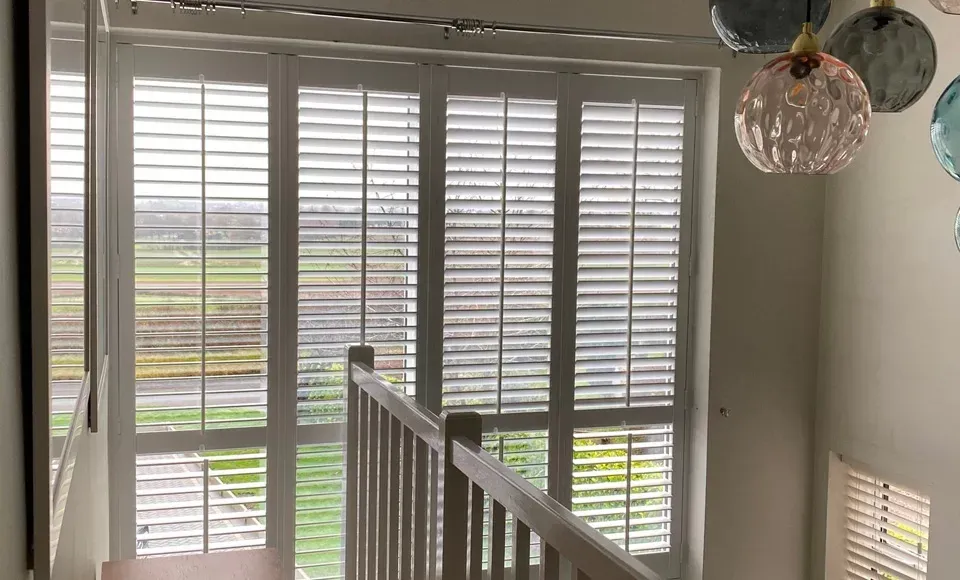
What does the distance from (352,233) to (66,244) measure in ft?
5.91

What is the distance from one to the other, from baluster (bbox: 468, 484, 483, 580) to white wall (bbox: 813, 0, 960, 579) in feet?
5.80

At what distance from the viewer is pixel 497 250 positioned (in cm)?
277

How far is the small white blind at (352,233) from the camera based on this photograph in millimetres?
2576

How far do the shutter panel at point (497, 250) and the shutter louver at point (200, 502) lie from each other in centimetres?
68

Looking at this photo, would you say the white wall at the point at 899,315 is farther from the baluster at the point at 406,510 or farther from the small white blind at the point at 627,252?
the baluster at the point at 406,510

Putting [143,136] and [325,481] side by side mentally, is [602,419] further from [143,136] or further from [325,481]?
[143,136]

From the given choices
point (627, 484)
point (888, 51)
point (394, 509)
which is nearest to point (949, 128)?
point (888, 51)

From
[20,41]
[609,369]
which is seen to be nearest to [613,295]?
[609,369]

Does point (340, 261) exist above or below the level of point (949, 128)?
below

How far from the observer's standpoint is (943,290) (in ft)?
8.45

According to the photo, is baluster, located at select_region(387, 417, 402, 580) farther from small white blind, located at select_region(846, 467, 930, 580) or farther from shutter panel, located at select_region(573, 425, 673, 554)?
small white blind, located at select_region(846, 467, 930, 580)

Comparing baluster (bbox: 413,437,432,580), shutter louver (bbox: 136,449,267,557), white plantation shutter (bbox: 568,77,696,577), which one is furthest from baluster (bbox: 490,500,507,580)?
white plantation shutter (bbox: 568,77,696,577)

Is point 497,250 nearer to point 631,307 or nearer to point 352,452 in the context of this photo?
point 631,307

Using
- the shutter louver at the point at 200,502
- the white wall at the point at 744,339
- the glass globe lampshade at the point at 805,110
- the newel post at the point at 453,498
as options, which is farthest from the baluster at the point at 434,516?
the white wall at the point at 744,339
